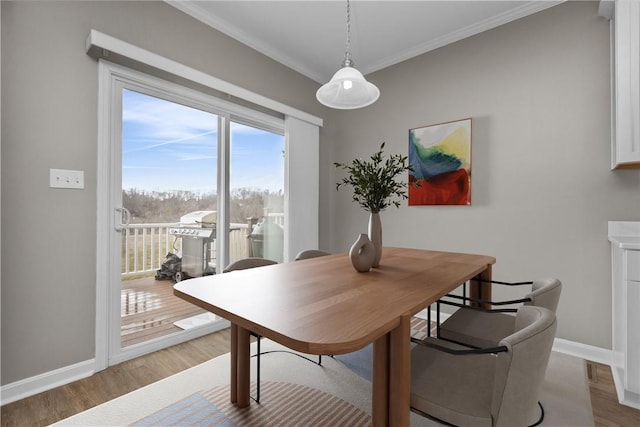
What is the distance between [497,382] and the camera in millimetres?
857

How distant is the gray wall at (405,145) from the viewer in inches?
67.3

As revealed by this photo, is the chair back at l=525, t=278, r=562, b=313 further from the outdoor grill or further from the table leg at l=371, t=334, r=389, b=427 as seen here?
the outdoor grill

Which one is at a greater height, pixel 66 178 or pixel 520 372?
pixel 66 178

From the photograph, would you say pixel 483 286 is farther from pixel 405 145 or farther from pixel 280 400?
pixel 405 145

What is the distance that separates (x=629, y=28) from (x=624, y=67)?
0.23m

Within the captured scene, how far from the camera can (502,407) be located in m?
0.84

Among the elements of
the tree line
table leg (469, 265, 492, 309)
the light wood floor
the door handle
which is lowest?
the light wood floor

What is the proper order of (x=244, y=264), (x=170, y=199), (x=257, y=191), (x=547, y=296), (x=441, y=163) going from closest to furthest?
(x=547, y=296), (x=244, y=264), (x=170, y=199), (x=441, y=163), (x=257, y=191)

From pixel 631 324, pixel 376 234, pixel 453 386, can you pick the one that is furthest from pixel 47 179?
pixel 631 324

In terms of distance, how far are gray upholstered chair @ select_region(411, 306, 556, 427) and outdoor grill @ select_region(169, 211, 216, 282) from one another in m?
2.13

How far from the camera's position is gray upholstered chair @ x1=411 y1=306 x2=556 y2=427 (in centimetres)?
83

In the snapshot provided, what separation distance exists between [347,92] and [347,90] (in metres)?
0.02

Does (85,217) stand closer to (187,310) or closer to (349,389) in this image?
(187,310)

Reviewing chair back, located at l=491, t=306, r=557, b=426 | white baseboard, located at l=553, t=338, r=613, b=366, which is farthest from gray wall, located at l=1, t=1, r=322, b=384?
white baseboard, located at l=553, t=338, r=613, b=366
